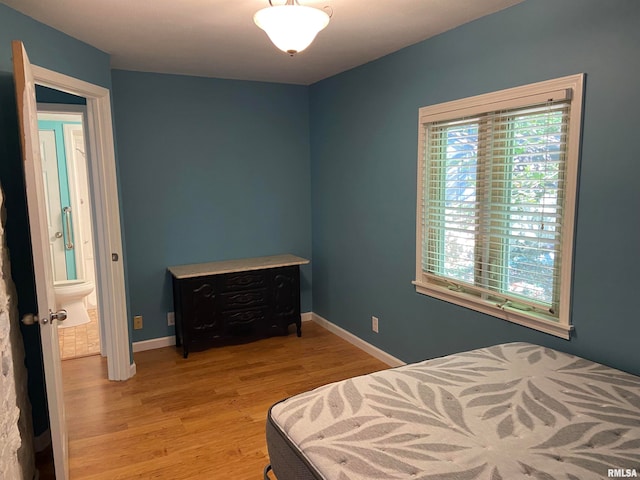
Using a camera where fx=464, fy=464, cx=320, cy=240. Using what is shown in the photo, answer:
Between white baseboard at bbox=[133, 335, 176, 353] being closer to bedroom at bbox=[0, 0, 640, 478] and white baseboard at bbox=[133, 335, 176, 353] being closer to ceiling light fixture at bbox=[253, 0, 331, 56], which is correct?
bedroom at bbox=[0, 0, 640, 478]

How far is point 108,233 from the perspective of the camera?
3271mm

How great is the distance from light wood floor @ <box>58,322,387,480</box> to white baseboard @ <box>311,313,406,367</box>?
5cm

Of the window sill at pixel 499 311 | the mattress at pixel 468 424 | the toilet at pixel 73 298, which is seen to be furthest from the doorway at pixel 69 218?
the mattress at pixel 468 424

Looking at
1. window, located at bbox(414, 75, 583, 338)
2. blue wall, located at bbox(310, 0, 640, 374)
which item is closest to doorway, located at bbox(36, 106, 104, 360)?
blue wall, located at bbox(310, 0, 640, 374)

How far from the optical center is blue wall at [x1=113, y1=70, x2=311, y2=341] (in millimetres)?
3828

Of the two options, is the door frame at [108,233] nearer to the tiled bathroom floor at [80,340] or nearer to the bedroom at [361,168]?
the bedroom at [361,168]

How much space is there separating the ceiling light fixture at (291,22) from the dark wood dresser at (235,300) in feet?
7.63

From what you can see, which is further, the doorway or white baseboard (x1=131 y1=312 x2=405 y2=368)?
the doorway

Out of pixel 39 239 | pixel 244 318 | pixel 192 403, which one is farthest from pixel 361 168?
pixel 39 239

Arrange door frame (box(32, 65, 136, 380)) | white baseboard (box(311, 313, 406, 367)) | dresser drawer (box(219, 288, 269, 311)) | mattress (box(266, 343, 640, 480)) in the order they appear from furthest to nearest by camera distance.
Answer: dresser drawer (box(219, 288, 269, 311))
white baseboard (box(311, 313, 406, 367))
door frame (box(32, 65, 136, 380))
mattress (box(266, 343, 640, 480))

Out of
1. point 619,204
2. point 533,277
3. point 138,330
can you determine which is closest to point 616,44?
point 619,204

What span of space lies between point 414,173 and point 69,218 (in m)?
4.08

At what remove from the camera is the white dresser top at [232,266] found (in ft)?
12.5

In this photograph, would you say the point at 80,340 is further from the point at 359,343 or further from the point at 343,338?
the point at 359,343
